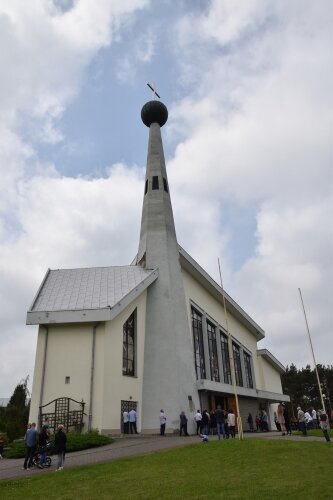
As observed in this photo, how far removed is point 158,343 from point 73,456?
979 cm

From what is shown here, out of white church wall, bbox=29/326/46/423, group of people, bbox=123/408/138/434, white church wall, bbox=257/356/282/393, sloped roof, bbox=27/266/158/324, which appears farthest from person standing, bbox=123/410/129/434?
white church wall, bbox=257/356/282/393

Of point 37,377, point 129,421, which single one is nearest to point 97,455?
point 129,421

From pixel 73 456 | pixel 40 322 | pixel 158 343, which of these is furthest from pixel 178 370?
pixel 73 456

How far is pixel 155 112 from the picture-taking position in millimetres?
33219

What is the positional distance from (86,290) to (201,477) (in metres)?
14.9

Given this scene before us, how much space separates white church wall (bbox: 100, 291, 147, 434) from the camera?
19.3 m

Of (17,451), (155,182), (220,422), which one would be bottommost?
(17,451)

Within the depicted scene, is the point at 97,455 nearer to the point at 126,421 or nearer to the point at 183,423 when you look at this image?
the point at 126,421

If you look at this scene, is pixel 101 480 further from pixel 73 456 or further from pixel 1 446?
pixel 1 446

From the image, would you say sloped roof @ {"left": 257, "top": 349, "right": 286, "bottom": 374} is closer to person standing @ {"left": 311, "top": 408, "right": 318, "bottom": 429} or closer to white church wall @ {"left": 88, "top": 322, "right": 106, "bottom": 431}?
person standing @ {"left": 311, "top": 408, "right": 318, "bottom": 429}

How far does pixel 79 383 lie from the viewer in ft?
64.3

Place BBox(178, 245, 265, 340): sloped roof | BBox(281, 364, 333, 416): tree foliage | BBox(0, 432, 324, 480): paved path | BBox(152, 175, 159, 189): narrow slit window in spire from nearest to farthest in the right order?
1. BBox(0, 432, 324, 480): paved path
2. BBox(178, 245, 265, 340): sloped roof
3. BBox(152, 175, 159, 189): narrow slit window in spire
4. BBox(281, 364, 333, 416): tree foliage

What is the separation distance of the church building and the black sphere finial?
1473 millimetres

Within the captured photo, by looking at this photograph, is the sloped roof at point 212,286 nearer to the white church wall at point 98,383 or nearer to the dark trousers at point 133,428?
the white church wall at point 98,383
